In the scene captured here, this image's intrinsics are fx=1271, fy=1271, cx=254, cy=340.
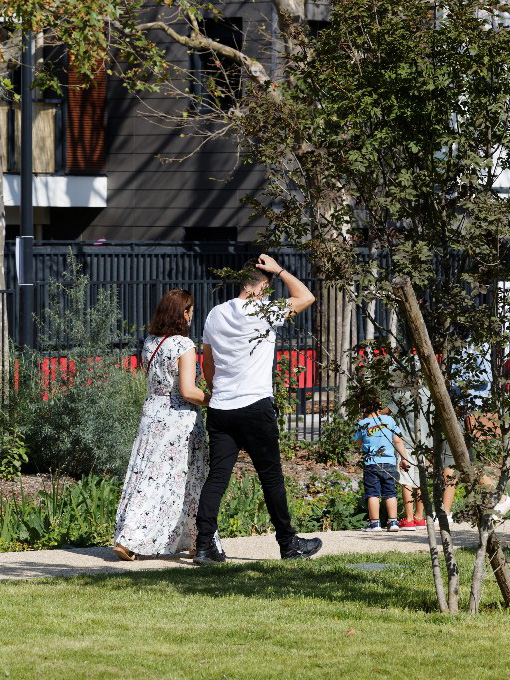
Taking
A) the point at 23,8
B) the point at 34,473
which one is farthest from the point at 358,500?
the point at 23,8

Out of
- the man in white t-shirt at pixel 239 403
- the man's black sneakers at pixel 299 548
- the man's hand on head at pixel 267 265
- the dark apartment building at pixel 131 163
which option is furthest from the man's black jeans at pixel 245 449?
the dark apartment building at pixel 131 163

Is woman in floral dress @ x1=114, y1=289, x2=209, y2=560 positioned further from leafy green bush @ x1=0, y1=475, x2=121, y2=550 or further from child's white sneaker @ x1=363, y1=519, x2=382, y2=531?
child's white sneaker @ x1=363, y1=519, x2=382, y2=531

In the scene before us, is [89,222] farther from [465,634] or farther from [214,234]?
[465,634]

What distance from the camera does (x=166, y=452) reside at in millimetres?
8297

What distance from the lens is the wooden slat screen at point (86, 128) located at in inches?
901

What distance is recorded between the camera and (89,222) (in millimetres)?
23891

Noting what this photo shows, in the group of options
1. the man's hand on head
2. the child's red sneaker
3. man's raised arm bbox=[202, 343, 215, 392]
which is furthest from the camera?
the child's red sneaker

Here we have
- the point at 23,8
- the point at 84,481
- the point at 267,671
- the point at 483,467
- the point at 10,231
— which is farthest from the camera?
the point at 10,231

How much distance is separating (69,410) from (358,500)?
2840 millimetres

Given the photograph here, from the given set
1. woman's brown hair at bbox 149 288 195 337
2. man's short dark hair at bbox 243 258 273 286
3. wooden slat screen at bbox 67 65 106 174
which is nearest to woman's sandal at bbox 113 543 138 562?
woman's brown hair at bbox 149 288 195 337

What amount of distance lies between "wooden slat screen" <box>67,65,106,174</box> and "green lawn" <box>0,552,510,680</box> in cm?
1625

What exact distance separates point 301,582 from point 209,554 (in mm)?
853

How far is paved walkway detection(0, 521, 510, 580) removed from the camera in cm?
788

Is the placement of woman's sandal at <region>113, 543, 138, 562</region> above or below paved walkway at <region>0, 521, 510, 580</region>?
above
